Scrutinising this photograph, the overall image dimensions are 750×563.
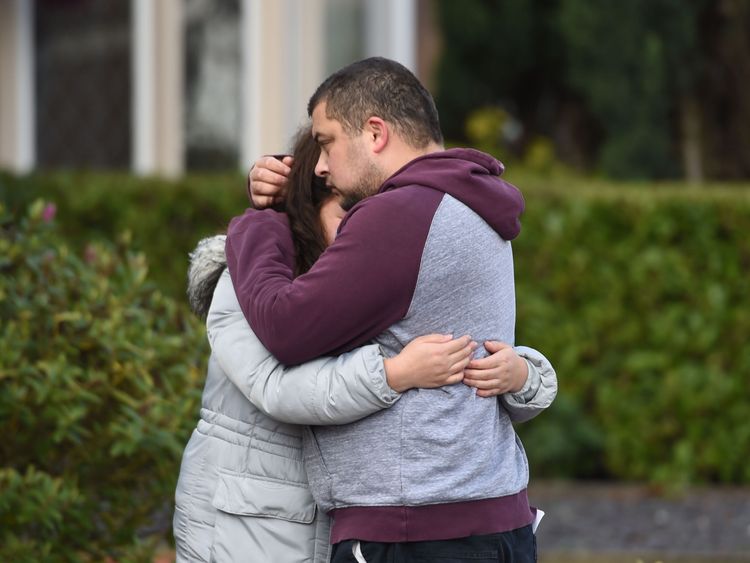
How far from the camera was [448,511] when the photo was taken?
2.59 metres

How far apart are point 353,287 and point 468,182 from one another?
35 cm

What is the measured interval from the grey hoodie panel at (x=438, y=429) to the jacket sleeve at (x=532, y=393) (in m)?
0.09

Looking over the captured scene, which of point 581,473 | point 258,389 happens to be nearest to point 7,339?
point 258,389

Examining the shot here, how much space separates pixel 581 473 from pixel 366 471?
5.63 metres

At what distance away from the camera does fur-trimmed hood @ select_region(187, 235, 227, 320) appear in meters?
2.96

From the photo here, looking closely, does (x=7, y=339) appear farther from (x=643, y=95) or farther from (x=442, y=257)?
(x=643, y=95)

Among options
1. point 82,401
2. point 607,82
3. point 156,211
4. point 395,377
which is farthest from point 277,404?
point 607,82

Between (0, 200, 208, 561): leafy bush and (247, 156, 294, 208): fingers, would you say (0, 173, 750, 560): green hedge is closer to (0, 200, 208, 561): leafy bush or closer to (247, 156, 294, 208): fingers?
(0, 200, 208, 561): leafy bush

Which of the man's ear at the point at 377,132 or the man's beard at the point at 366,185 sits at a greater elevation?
the man's ear at the point at 377,132

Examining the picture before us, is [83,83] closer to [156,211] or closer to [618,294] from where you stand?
[156,211]

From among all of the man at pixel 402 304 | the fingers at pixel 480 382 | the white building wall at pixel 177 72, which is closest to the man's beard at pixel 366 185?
the man at pixel 402 304

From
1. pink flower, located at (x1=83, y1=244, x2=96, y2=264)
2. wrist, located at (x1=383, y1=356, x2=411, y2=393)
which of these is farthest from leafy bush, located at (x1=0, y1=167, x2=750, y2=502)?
wrist, located at (x1=383, y1=356, x2=411, y2=393)

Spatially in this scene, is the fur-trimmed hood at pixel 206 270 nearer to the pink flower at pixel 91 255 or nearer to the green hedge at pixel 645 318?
the pink flower at pixel 91 255

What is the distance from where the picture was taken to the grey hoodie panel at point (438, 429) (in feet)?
8.45
